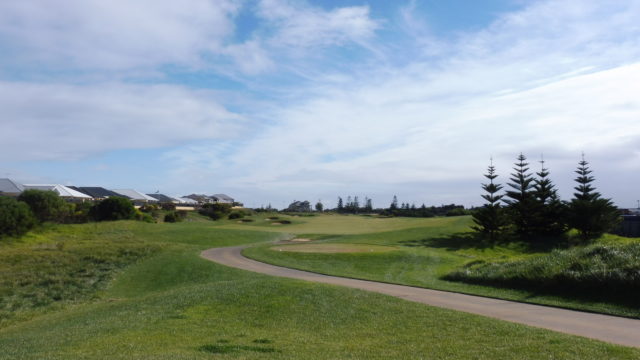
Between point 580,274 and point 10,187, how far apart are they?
78409 mm

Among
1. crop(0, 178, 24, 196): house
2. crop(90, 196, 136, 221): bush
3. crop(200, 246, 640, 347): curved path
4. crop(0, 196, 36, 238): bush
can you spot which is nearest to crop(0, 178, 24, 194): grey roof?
crop(0, 178, 24, 196): house

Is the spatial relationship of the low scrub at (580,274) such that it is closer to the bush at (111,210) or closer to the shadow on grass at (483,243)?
the shadow on grass at (483,243)

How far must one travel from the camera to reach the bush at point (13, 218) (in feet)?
118

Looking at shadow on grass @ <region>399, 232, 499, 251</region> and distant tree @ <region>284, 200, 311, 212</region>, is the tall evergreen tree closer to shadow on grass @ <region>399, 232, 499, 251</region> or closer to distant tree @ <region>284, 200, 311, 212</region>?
shadow on grass @ <region>399, 232, 499, 251</region>

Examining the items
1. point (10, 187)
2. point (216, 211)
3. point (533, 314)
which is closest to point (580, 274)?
point (533, 314)

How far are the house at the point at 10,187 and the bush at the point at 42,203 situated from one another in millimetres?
27054

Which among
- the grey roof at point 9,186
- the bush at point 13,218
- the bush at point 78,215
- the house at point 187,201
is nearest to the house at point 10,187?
the grey roof at point 9,186

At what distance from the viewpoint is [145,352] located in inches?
346

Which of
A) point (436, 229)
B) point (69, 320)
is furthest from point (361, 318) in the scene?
point (436, 229)

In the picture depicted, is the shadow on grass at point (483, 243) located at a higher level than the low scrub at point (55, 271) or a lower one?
higher

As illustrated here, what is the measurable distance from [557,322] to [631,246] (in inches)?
359

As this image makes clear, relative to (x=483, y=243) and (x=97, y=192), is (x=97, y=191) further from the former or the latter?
(x=483, y=243)

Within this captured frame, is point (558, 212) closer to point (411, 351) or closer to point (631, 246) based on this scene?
point (631, 246)

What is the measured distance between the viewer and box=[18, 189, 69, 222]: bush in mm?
45781
